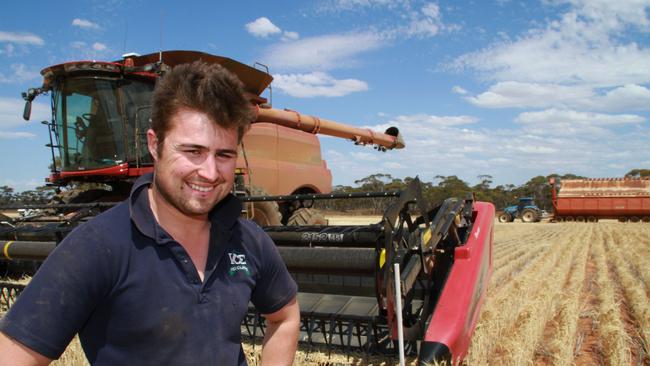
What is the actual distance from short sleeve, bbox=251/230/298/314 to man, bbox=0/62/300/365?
0.06 metres

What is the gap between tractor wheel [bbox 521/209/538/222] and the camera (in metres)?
30.0

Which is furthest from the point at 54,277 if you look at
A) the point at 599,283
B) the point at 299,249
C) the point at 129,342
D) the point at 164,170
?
the point at 599,283

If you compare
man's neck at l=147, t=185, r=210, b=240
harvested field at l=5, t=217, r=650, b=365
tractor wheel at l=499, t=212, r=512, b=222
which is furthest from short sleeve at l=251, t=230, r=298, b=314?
tractor wheel at l=499, t=212, r=512, b=222

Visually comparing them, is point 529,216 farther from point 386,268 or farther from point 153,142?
point 153,142

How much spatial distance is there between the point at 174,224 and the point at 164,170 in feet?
0.48

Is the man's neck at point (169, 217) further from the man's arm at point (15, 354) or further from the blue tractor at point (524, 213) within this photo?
the blue tractor at point (524, 213)

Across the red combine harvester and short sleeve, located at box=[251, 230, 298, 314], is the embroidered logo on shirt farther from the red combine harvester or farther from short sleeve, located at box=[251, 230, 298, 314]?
the red combine harvester

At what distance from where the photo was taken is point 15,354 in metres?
1.04

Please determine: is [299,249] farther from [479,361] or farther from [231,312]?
[231,312]

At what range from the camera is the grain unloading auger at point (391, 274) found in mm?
2898

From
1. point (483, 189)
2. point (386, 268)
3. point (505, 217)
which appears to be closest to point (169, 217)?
point (386, 268)

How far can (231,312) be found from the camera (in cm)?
135

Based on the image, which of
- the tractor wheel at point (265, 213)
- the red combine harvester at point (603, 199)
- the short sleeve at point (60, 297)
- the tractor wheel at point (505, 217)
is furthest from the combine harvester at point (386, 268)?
the tractor wheel at point (505, 217)

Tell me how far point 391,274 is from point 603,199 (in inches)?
1028
